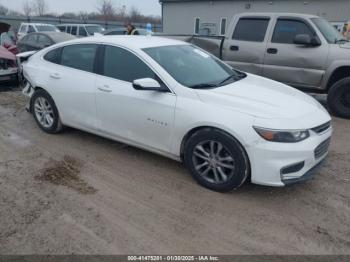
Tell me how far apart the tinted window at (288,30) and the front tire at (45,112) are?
15.2 feet

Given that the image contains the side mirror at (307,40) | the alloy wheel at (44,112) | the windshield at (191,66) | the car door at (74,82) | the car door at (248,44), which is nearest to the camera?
the windshield at (191,66)

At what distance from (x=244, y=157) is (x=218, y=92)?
2.73 ft

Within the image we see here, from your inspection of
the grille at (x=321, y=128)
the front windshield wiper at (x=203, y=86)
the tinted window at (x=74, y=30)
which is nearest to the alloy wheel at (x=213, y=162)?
the front windshield wiper at (x=203, y=86)

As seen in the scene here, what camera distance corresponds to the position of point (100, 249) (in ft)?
9.44

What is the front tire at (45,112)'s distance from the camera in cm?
522

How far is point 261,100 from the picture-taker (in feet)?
12.2

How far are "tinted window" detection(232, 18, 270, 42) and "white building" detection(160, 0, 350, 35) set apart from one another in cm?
1297

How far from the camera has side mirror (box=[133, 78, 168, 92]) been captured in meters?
3.84

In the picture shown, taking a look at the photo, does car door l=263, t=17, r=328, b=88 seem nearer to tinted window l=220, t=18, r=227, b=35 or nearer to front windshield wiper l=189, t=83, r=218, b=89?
front windshield wiper l=189, t=83, r=218, b=89

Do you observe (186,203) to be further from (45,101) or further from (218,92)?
(45,101)

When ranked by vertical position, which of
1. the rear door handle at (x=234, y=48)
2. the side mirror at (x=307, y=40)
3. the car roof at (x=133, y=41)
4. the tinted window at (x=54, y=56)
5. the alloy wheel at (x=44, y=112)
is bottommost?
the alloy wheel at (x=44, y=112)

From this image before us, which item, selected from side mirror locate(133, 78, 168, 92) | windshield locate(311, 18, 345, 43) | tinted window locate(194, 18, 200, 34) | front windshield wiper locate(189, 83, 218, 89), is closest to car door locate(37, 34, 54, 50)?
windshield locate(311, 18, 345, 43)

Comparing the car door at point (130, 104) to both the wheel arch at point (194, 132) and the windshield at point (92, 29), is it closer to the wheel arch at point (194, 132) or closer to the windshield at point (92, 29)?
the wheel arch at point (194, 132)

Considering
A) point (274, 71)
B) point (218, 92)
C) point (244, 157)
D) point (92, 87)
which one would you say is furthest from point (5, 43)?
point (244, 157)
